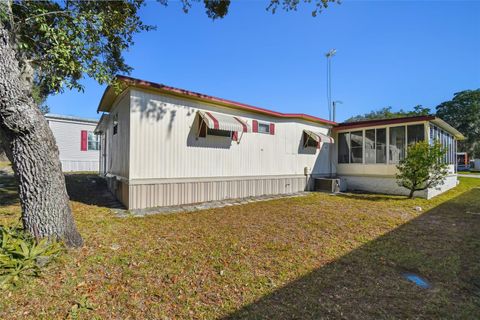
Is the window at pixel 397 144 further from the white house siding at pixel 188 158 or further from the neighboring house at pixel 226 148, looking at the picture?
the white house siding at pixel 188 158

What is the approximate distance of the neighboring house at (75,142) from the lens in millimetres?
17375

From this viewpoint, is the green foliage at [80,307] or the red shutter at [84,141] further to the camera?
the red shutter at [84,141]

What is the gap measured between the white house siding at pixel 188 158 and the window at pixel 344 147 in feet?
12.2

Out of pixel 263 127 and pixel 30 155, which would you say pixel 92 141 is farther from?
pixel 30 155

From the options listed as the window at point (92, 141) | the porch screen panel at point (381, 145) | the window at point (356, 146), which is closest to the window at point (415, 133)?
the porch screen panel at point (381, 145)

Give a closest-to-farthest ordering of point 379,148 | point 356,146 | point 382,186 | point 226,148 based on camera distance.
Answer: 1. point 226,148
2. point 382,186
3. point 379,148
4. point 356,146

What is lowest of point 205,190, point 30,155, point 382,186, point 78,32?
point 382,186

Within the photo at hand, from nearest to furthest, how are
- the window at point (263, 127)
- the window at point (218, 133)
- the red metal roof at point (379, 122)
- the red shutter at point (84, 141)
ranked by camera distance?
the window at point (218, 133)
the window at point (263, 127)
the red metal roof at point (379, 122)
the red shutter at point (84, 141)

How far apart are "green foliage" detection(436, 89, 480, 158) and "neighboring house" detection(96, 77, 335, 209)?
38.8 metres

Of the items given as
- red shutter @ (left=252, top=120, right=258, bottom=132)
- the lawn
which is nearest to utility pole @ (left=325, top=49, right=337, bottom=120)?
red shutter @ (left=252, top=120, right=258, bottom=132)

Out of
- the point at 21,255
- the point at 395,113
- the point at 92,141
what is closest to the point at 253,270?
the point at 21,255

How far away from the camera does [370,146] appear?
1121 centimetres

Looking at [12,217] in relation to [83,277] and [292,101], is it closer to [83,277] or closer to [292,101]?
[83,277]

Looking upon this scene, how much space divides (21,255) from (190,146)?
4.99 meters
